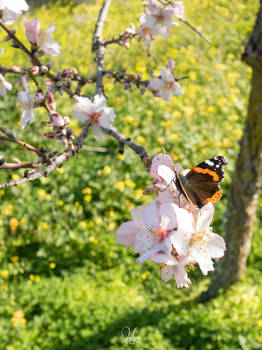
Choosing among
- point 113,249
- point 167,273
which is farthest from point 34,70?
point 113,249

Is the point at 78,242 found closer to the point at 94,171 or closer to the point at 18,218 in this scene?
the point at 18,218

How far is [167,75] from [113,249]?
2.15 meters

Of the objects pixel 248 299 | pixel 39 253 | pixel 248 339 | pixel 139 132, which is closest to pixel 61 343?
pixel 39 253

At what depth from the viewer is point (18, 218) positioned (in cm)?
344

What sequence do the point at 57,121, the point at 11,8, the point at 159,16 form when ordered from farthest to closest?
the point at 159,16
the point at 57,121
the point at 11,8

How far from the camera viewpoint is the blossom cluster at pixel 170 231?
2.59ft

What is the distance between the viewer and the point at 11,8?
884 millimetres

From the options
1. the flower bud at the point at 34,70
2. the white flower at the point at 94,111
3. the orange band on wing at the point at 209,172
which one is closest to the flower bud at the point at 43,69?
the flower bud at the point at 34,70

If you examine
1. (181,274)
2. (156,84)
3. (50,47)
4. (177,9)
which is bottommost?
(181,274)

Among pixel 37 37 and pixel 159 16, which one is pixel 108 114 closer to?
pixel 37 37

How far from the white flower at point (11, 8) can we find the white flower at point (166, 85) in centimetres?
74

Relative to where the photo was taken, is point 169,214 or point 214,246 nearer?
point 169,214

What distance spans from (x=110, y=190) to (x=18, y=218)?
38.6 inches

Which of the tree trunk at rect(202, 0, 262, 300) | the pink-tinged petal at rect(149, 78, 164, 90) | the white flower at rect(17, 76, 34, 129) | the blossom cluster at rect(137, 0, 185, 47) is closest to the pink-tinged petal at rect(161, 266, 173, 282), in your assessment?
the white flower at rect(17, 76, 34, 129)
